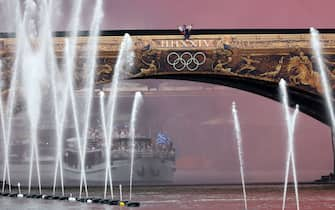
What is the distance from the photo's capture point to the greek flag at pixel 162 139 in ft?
135

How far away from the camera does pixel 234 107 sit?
38156mm

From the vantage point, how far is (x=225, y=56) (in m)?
31.0

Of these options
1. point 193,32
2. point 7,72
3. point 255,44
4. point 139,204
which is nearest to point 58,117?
point 7,72

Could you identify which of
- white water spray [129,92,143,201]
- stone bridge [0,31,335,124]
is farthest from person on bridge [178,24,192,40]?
white water spray [129,92,143,201]

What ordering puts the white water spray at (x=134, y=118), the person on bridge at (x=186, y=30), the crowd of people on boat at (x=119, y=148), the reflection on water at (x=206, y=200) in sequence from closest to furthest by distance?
1. the reflection on water at (x=206, y=200)
2. the person on bridge at (x=186, y=30)
3. the white water spray at (x=134, y=118)
4. the crowd of people on boat at (x=119, y=148)

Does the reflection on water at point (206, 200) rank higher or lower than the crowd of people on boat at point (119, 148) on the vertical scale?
lower

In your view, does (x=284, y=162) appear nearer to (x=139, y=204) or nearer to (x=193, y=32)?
(x=193, y=32)

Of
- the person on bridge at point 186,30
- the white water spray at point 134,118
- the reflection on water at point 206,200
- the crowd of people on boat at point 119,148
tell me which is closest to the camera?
the reflection on water at point 206,200

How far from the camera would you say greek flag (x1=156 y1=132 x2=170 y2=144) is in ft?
135

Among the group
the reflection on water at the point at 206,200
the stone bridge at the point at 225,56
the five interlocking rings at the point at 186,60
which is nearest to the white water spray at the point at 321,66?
the stone bridge at the point at 225,56

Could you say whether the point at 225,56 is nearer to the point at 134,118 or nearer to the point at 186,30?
the point at 186,30

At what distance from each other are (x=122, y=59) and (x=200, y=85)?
9096mm

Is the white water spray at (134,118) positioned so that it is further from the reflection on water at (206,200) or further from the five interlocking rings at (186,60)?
the reflection on water at (206,200)

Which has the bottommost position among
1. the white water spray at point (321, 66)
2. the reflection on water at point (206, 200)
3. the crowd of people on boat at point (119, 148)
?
the reflection on water at point (206, 200)
